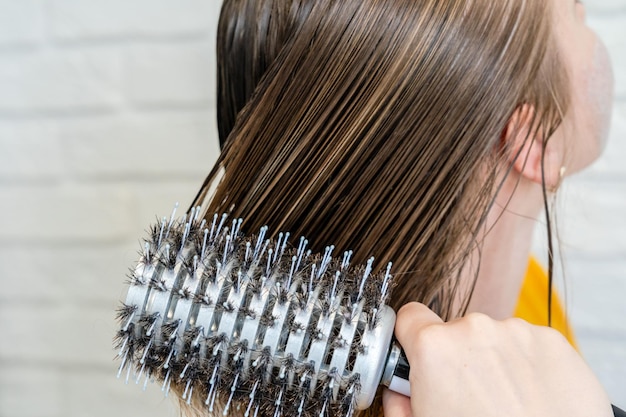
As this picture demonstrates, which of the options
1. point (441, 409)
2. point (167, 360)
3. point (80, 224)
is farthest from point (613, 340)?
point (80, 224)

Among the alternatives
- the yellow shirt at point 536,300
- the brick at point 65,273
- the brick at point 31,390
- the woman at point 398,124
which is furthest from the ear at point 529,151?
the brick at point 31,390

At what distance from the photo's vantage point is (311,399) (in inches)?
14.4

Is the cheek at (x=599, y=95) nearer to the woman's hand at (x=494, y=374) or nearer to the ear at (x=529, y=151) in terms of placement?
the ear at (x=529, y=151)

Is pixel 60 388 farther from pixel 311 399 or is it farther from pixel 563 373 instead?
pixel 563 373

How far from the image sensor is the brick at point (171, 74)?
2.39ft

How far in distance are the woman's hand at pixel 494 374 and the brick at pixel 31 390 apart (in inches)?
27.6

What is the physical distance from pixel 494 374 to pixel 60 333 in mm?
708

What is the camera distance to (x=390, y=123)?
44 centimetres

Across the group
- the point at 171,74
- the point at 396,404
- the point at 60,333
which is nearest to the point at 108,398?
the point at 60,333

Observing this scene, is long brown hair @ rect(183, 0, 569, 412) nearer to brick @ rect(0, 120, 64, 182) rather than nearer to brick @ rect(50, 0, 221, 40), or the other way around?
brick @ rect(50, 0, 221, 40)

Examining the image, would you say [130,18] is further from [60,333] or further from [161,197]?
[60,333]

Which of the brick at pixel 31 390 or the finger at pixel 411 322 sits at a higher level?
the finger at pixel 411 322

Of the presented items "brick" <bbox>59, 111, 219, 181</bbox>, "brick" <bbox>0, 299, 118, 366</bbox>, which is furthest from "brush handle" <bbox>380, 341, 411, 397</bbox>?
"brick" <bbox>0, 299, 118, 366</bbox>

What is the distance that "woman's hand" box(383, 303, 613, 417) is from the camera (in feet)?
1.13
